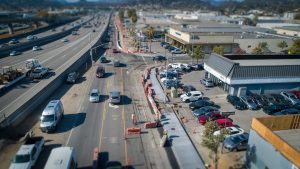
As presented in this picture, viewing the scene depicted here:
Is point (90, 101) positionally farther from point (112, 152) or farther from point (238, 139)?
point (238, 139)

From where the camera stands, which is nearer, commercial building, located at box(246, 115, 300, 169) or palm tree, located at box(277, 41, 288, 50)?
commercial building, located at box(246, 115, 300, 169)

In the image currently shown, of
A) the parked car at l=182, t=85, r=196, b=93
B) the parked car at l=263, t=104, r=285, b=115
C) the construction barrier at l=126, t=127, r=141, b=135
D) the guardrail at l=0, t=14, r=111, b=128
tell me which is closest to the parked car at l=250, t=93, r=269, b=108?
the parked car at l=263, t=104, r=285, b=115

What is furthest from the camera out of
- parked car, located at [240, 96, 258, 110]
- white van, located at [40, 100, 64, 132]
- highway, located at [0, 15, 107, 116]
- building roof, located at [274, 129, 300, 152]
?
highway, located at [0, 15, 107, 116]

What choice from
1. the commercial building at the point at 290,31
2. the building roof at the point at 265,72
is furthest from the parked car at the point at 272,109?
the commercial building at the point at 290,31

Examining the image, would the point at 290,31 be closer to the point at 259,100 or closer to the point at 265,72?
the point at 265,72

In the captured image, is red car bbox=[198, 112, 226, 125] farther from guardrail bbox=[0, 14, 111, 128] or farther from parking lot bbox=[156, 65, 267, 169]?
guardrail bbox=[0, 14, 111, 128]

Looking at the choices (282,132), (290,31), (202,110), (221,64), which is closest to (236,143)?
(282,132)

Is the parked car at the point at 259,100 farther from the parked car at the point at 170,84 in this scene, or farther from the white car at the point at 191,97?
the parked car at the point at 170,84
